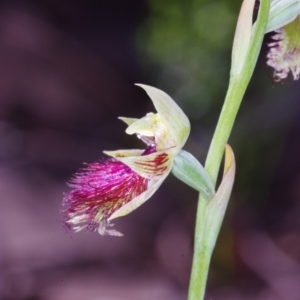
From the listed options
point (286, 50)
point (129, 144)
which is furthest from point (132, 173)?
point (129, 144)

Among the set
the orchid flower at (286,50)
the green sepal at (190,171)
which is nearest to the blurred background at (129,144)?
the orchid flower at (286,50)

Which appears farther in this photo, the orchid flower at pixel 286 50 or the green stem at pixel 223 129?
the orchid flower at pixel 286 50

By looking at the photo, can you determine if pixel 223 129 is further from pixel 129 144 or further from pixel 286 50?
pixel 129 144

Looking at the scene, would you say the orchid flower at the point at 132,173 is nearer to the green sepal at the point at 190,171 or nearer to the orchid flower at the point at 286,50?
the green sepal at the point at 190,171

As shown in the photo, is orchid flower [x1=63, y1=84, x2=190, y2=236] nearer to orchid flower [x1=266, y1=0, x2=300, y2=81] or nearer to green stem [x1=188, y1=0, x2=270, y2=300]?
green stem [x1=188, y1=0, x2=270, y2=300]

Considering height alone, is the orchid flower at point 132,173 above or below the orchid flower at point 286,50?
below

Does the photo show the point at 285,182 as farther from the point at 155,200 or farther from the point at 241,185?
the point at 155,200
